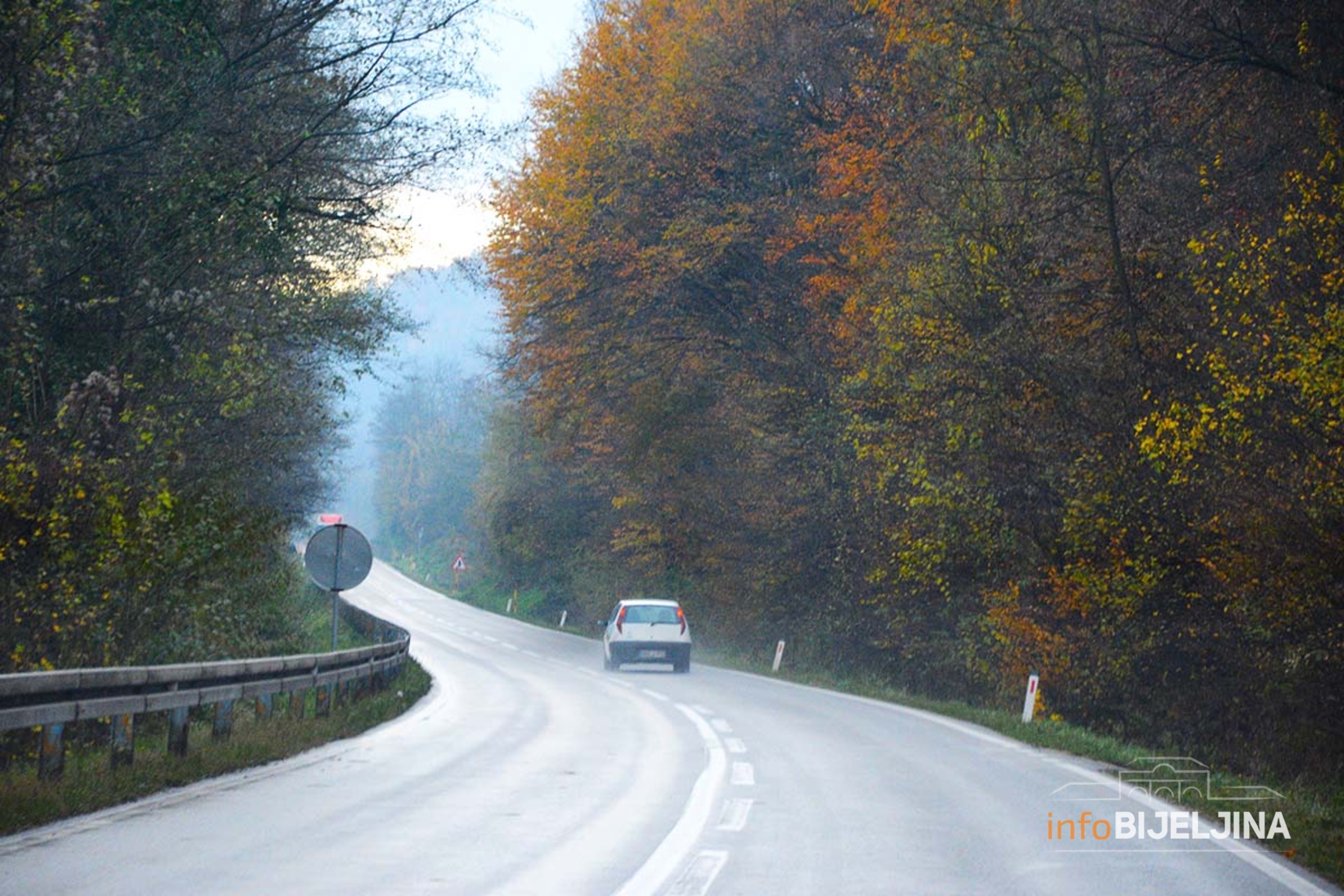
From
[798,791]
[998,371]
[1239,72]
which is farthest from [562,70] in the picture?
[798,791]

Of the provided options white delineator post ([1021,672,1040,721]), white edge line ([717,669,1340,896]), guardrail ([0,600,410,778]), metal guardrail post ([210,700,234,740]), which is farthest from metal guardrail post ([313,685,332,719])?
white delineator post ([1021,672,1040,721])

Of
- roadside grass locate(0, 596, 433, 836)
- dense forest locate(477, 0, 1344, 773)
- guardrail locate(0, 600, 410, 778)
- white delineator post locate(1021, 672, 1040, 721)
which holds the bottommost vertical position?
roadside grass locate(0, 596, 433, 836)

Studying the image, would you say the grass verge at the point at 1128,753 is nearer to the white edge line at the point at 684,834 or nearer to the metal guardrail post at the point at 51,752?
the white edge line at the point at 684,834

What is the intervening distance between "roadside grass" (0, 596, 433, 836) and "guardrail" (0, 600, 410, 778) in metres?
0.18

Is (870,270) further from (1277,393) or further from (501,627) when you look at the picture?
(501,627)

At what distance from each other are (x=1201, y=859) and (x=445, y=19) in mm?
13092

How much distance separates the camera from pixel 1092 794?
11172 mm

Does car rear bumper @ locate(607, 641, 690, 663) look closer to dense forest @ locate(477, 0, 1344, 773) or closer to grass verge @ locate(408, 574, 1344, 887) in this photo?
grass verge @ locate(408, 574, 1344, 887)

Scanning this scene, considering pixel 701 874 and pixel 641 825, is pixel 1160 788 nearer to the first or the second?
pixel 641 825

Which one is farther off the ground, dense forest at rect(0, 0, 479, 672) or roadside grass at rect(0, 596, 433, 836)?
dense forest at rect(0, 0, 479, 672)

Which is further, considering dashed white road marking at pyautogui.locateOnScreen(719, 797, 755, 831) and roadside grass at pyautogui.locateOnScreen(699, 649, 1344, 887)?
dashed white road marking at pyautogui.locateOnScreen(719, 797, 755, 831)

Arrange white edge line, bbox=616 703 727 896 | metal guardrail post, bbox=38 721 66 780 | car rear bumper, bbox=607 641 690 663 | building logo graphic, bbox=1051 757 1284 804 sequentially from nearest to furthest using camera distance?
white edge line, bbox=616 703 727 896, metal guardrail post, bbox=38 721 66 780, building logo graphic, bbox=1051 757 1284 804, car rear bumper, bbox=607 641 690 663

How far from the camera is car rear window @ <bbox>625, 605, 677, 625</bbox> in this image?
98.8 feet

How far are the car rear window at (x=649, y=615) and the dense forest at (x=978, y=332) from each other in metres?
3.82
